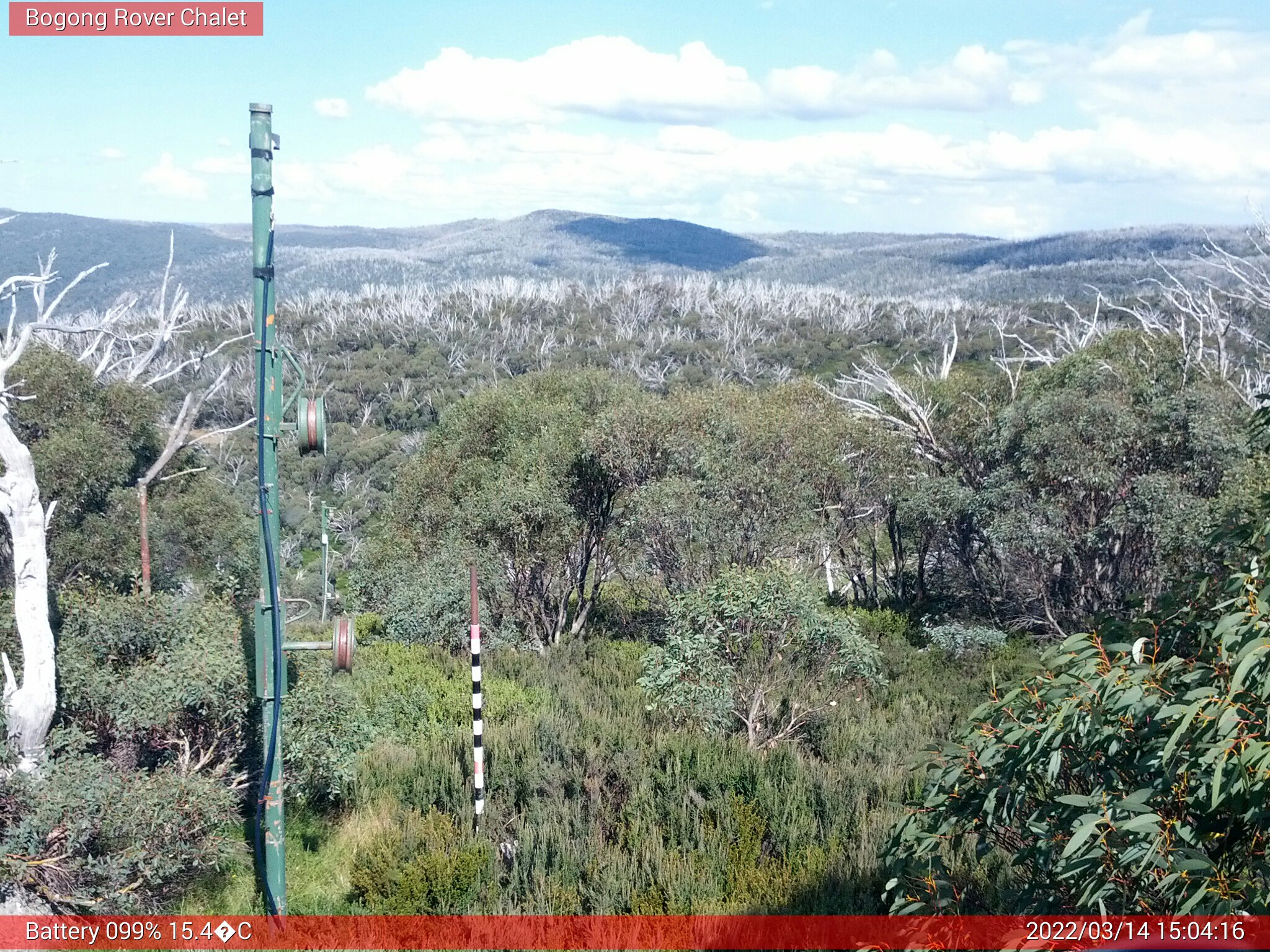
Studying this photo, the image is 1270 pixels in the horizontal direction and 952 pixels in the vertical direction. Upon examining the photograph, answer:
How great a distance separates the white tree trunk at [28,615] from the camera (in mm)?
7504

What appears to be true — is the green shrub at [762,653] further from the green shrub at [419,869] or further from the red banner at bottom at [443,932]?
the red banner at bottom at [443,932]

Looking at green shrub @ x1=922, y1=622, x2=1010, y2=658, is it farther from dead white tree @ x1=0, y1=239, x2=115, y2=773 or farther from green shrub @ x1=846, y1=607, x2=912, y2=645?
dead white tree @ x1=0, y1=239, x2=115, y2=773

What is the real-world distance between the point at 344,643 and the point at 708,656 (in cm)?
556

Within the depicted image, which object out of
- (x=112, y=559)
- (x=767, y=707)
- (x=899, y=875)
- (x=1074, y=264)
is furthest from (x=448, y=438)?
(x=1074, y=264)

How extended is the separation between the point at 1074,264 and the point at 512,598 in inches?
5409

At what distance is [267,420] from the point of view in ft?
21.3

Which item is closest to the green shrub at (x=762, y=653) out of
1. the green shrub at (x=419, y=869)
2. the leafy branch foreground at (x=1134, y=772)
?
the green shrub at (x=419, y=869)

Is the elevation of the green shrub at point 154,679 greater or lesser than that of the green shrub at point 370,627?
greater

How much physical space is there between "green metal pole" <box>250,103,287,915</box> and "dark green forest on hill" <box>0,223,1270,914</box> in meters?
0.96

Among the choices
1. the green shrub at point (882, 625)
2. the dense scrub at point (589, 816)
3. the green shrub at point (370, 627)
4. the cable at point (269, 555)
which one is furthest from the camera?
the green shrub at point (882, 625)

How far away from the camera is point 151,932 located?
271 inches

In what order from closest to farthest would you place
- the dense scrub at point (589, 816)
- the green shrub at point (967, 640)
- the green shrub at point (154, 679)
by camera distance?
the dense scrub at point (589, 816), the green shrub at point (154, 679), the green shrub at point (967, 640)

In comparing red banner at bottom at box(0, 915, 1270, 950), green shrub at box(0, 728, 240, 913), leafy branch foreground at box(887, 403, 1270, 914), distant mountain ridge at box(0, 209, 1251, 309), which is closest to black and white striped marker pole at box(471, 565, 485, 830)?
red banner at bottom at box(0, 915, 1270, 950)

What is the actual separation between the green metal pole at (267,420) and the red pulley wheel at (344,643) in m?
0.34
